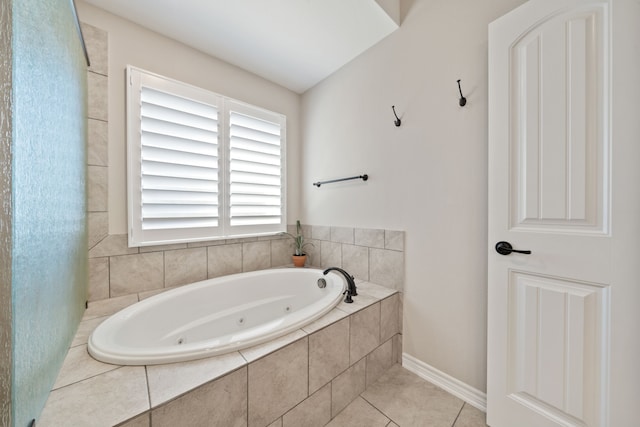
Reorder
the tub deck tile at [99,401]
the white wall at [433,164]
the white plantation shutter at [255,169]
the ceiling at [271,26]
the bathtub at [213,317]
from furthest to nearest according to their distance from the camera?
the white plantation shutter at [255,169], the ceiling at [271,26], the white wall at [433,164], the bathtub at [213,317], the tub deck tile at [99,401]

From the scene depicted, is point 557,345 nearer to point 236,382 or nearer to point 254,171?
point 236,382

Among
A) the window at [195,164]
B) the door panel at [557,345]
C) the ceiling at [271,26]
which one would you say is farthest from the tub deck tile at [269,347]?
the ceiling at [271,26]

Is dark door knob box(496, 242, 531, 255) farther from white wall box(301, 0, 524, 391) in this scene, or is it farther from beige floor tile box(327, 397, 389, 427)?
beige floor tile box(327, 397, 389, 427)

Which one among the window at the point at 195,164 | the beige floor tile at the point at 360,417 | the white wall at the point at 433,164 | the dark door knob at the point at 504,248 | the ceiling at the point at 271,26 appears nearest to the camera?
the dark door knob at the point at 504,248

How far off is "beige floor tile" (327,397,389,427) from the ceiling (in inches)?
95.1

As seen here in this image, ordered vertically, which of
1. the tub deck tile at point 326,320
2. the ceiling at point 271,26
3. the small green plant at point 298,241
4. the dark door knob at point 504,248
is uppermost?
the ceiling at point 271,26

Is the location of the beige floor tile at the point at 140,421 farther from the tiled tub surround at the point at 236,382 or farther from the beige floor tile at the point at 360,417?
the beige floor tile at the point at 360,417

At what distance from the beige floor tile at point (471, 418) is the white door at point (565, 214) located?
0.20 ft

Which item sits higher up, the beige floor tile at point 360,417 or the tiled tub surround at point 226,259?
→ the tiled tub surround at point 226,259

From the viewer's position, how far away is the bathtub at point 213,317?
942 millimetres

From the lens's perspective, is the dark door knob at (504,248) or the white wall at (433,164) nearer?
the dark door knob at (504,248)

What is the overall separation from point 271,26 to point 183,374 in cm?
208

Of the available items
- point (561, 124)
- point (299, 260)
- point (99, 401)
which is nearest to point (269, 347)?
point (99, 401)

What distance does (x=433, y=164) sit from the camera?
1.49m
